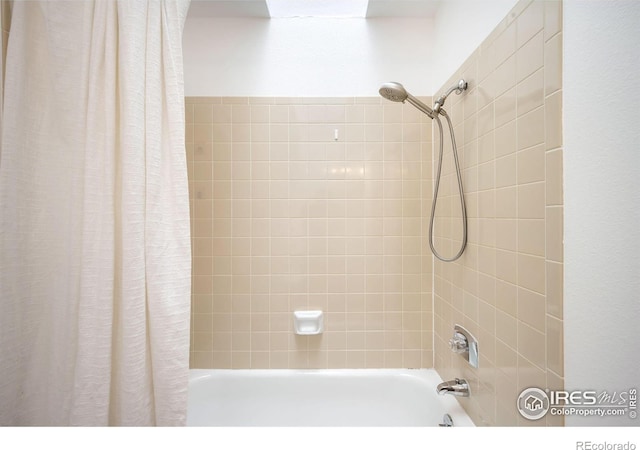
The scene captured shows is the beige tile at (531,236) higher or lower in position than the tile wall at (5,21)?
lower

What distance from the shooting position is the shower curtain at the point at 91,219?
0.72 meters

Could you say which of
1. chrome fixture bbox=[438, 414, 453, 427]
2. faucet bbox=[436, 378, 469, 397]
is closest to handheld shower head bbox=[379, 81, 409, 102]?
faucet bbox=[436, 378, 469, 397]

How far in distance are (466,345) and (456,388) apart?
0.18 metres

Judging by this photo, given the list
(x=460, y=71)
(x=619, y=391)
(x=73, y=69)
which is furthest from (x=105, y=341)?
(x=460, y=71)

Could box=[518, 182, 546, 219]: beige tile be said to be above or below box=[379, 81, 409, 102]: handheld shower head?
below

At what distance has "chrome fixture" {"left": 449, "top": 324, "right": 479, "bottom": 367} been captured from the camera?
3.30ft

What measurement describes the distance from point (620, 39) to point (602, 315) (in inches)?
24.0

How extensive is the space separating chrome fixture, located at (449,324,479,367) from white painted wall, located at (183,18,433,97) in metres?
1.16

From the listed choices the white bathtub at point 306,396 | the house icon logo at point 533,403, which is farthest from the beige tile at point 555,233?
the white bathtub at point 306,396

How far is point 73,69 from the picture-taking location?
744 mm

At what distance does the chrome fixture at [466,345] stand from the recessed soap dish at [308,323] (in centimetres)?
61

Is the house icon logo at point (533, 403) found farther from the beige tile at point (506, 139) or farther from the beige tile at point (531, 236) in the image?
the beige tile at point (506, 139)

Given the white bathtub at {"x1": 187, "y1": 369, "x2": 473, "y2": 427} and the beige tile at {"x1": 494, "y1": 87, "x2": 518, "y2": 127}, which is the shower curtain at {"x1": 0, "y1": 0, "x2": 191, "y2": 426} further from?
the beige tile at {"x1": 494, "y1": 87, "x2": 518, "y2": 127}

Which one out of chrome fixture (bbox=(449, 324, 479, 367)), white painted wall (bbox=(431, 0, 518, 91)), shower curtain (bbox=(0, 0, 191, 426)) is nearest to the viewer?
shower curtain (bbox=(0, 0, 191, 426))
